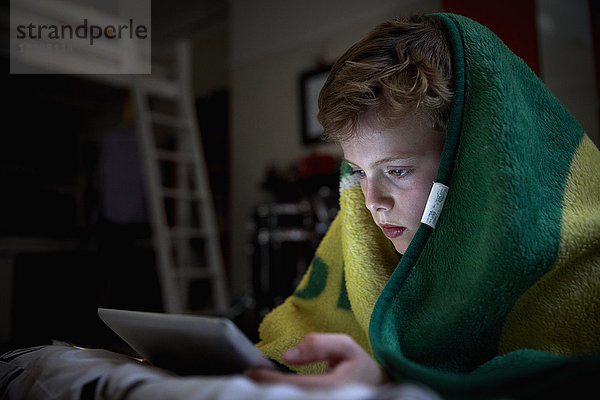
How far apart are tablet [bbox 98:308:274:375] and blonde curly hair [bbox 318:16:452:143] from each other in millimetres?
394

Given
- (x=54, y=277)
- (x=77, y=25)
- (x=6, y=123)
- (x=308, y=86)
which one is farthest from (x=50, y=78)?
(x=308, y=86)

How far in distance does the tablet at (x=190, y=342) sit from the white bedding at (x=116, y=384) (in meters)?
0.02

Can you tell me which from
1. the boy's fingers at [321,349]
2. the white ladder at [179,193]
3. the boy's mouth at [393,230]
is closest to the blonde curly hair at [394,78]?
the boy's mouth at [393,230]

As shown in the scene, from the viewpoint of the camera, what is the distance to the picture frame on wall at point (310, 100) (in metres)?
3.52

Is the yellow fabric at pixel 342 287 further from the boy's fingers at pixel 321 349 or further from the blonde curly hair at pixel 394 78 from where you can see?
the boy's fingers at pixel 321 349

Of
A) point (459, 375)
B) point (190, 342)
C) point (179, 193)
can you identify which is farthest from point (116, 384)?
point (179, 193)

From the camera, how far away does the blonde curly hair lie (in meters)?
0.60

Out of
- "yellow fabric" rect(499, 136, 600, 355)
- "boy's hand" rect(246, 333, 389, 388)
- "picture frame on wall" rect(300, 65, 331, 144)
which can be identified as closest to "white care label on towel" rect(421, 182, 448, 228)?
"yellow fabric" rect(499, 136, 600, 355)

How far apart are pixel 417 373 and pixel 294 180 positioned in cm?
282

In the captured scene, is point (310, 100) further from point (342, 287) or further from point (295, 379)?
point (295, 379)

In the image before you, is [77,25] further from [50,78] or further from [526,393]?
[526,393]

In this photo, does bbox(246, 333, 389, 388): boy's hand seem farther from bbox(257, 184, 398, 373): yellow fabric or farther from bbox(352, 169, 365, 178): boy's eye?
bbox(352, 169, 365, 178): boy's eye

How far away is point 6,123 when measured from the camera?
3.80 metres

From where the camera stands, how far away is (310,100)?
3611 millimetres
